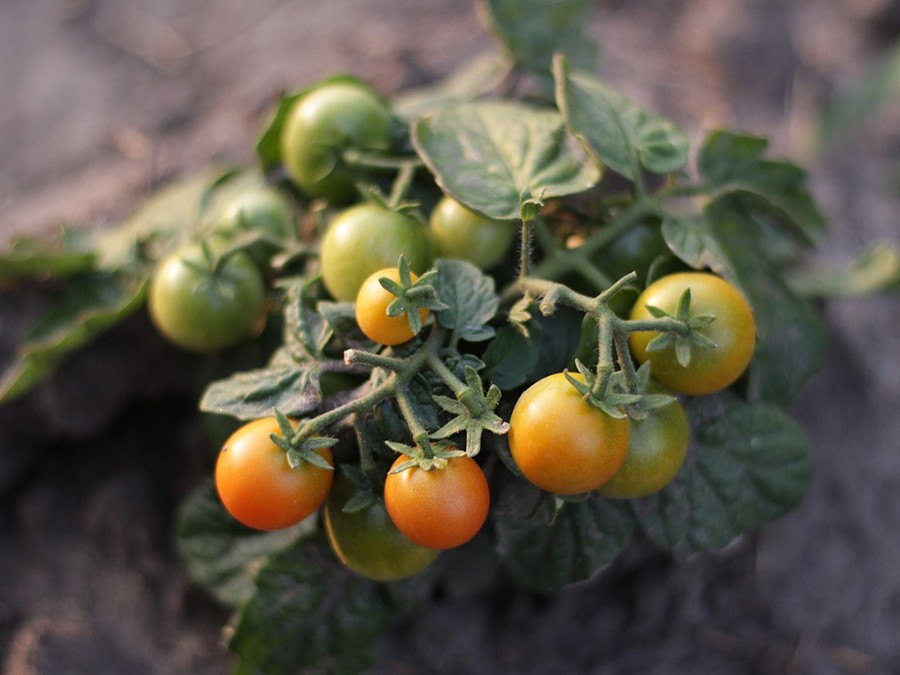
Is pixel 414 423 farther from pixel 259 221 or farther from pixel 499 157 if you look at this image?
pixel 259 221

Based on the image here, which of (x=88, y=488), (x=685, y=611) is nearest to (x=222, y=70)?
(x=88, y=488)

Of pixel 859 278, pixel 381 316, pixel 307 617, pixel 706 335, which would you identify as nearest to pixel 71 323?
pixel 307 617

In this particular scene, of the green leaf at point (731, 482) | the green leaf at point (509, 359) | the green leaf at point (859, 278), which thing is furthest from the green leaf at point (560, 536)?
the green leaf at point (859, 278)

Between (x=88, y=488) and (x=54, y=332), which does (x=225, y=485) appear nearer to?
(x=54, y=332)

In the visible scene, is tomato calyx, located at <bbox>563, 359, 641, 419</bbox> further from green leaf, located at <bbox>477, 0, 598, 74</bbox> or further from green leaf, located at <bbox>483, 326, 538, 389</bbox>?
green leaf, located at <bbox>477, 0, 598, 74</bbox>

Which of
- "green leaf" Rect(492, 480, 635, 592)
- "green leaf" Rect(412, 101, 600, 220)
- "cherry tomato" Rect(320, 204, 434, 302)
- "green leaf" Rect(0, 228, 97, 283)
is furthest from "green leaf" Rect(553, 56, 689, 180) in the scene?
"green leaf" Rect(0, 228, 97, 283)

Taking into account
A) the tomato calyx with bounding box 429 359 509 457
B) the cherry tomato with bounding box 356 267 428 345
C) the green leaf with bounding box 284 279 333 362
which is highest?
the cherry tomato with bounding box 356 267 428 345
